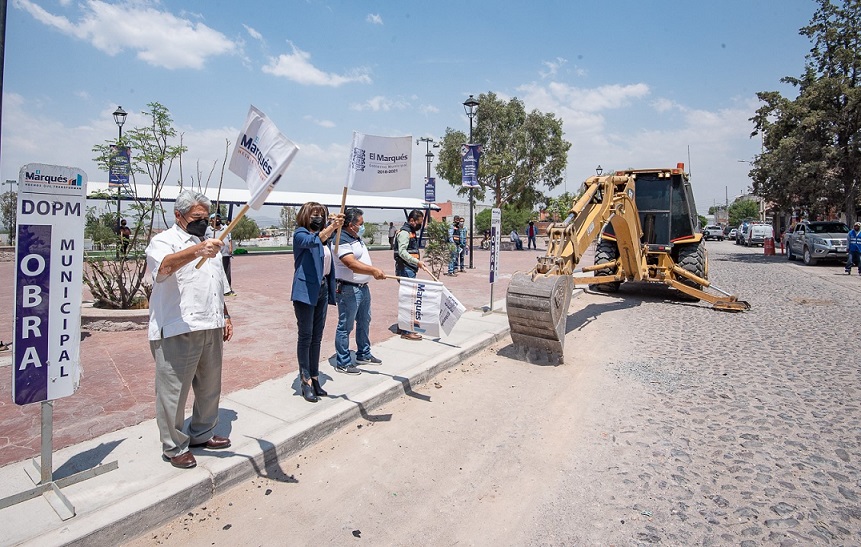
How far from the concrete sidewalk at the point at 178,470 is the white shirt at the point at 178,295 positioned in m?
0.99

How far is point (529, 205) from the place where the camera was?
31891 mm

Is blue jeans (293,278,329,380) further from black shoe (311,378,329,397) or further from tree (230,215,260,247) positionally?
tree (230,215,260,247)

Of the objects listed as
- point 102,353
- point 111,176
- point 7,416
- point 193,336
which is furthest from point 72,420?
point 111,176

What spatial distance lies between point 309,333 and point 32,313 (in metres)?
2.16

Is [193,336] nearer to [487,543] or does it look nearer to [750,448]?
[487,543]

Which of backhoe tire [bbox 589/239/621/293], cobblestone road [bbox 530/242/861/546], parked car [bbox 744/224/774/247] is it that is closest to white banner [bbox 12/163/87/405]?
cobblestone road [bbox 530/242/861/546]

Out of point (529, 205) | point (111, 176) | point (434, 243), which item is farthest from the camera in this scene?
point (529, 205)

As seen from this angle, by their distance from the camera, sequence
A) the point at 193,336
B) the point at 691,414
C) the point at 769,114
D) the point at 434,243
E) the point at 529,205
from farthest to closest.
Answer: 1. the point at 529,205
2. the point at 769,114
3. the point at 434,243
4. the point at 691,414
5. the point at 193,336

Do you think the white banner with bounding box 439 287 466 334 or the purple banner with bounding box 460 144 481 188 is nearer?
the white banner with bounding box 439 287 466 334

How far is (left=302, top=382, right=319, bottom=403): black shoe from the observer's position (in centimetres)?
471

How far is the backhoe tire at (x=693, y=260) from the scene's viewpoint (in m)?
10.8

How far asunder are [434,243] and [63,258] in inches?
478

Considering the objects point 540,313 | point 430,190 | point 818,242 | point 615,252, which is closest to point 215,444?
point 540,313

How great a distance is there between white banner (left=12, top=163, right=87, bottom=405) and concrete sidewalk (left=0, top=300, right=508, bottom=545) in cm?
66
